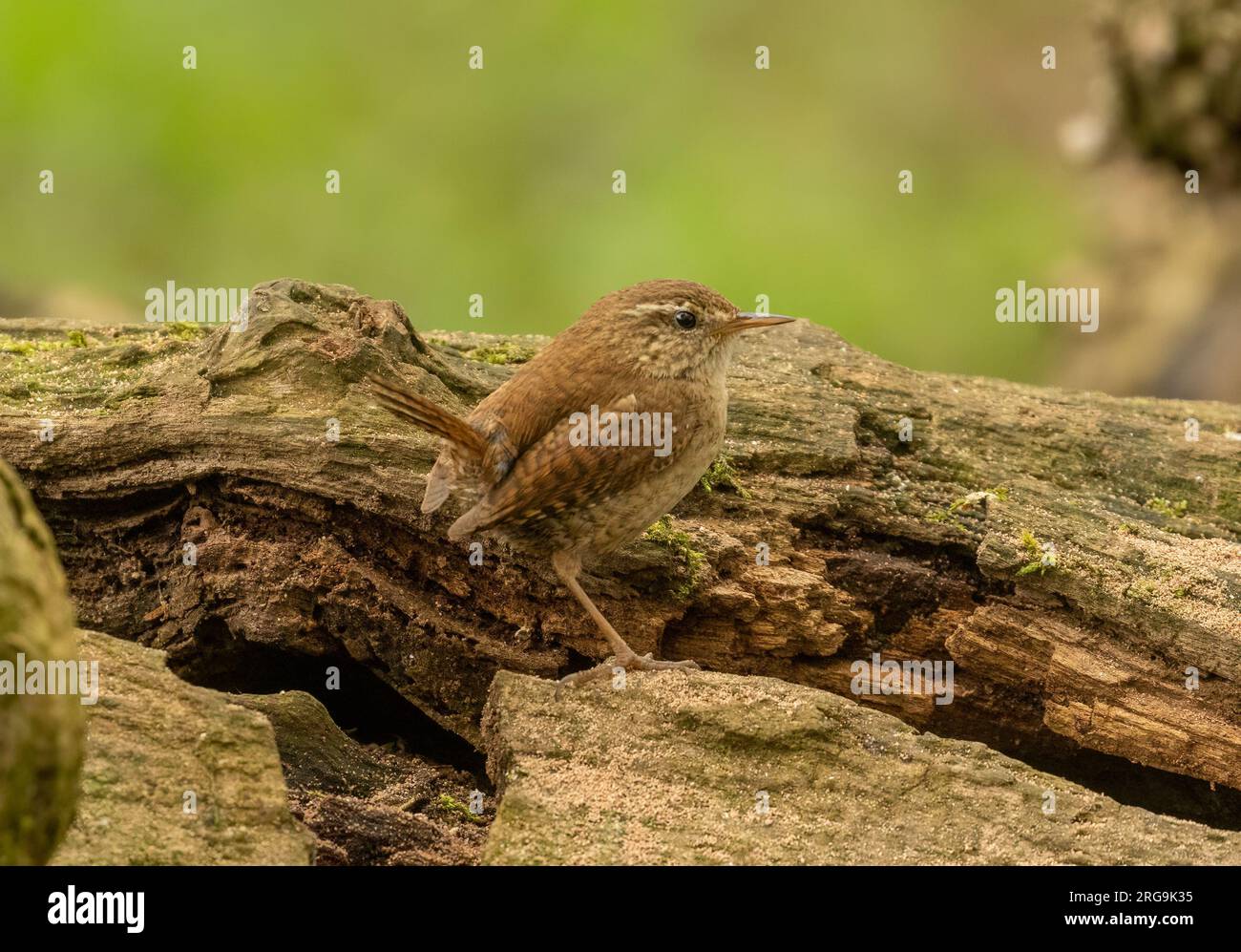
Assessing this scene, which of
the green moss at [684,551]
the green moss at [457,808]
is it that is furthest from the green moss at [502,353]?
the green moss at [457,808]

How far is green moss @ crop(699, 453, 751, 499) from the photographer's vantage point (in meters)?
4.61

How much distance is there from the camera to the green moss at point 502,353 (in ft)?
17.1

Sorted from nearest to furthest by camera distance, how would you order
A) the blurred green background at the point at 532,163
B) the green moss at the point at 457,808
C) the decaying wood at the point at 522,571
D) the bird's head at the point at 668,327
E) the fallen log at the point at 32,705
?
the fallen log at the point at 32,705 < the green moss at the point at 457,808 < the decaying wood at the point at 522,571 < the bird's head at the point at 668,327 < the blurred green background at the point at 532,163

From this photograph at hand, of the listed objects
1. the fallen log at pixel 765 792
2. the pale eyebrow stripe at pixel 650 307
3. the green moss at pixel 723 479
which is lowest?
the fallen log at pixel 765 792

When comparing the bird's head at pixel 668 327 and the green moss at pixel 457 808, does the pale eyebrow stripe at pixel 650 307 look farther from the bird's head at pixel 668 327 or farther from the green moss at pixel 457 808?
the green moss at pixel 457 808

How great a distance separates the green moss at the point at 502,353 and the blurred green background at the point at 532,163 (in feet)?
8.97

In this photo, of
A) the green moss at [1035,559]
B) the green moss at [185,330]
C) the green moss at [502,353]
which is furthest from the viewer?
the green moss at [502,353]

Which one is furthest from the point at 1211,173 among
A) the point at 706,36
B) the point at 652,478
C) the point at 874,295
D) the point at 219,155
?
the point at 652,478

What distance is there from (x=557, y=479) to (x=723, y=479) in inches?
30.9

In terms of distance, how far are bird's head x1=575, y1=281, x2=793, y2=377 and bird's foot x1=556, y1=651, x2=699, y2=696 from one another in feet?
2.75

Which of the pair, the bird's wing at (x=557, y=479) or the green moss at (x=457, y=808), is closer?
the green moss at (x=457, y=808)

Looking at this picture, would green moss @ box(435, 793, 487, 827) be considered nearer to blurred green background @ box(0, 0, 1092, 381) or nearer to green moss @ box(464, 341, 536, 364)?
green moss @ box(464, 341, 536, 364)

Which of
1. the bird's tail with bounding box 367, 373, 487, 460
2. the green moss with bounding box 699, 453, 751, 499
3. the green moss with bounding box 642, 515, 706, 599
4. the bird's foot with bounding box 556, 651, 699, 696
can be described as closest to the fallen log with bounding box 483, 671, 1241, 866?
the bird's foot with bounding box 556, 651, 699, 696

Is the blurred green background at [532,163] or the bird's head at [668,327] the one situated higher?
the blurred green background at [532,163]
